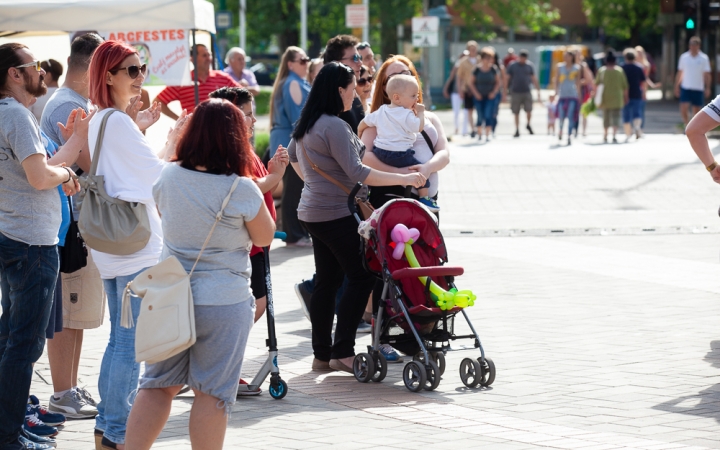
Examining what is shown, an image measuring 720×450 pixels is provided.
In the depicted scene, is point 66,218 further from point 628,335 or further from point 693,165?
point 693,165

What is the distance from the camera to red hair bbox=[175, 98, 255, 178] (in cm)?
421

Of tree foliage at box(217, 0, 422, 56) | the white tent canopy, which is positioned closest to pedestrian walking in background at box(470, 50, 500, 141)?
the white tent canopy

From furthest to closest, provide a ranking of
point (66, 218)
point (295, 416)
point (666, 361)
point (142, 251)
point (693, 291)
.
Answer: point (693, 291) < point (666, 361) < point (295, 416) < point (66, 218) < point (142, 251)

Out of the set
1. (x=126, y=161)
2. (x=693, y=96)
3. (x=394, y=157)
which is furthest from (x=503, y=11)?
(x=126, y=161)

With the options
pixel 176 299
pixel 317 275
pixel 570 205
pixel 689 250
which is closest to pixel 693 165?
pixel 570 205

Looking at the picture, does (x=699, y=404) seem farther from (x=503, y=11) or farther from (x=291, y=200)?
(x=503, y=11)

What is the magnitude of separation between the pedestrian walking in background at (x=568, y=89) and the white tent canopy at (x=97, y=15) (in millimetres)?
12807

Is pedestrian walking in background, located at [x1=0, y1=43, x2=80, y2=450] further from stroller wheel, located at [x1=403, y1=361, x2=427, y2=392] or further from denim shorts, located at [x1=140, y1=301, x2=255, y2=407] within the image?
stroller wheel, located at [x1=403, y1=361, x2=427, y2=392]

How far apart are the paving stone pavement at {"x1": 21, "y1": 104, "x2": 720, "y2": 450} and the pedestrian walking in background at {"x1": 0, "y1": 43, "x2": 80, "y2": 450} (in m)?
0.47

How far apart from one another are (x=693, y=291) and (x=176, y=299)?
5997 millimetres

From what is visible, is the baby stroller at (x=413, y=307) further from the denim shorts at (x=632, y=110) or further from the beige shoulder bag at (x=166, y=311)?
the denim shorts at (x=632, y=110)

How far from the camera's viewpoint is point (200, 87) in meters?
11.1

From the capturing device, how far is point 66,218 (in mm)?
5340

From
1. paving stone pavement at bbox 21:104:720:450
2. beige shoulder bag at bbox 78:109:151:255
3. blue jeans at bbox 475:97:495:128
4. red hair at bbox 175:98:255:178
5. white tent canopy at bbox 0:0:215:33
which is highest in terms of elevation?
white tent canopy at bbox 0:0:215:33
